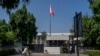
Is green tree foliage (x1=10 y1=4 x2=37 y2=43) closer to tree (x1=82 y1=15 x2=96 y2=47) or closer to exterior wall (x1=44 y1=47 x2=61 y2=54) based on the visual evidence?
exterior wall (x1=44 y1=47 x2=61 y2=54)

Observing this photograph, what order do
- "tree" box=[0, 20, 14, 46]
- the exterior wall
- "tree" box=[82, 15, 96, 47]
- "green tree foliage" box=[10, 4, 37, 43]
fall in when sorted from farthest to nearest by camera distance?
"green tree foliage" box=[10, 4, 37, 43]
the exterior wall
"tree" box=[82, 15, 96, 47]
"tree" box=[0, 20, 14, 46]

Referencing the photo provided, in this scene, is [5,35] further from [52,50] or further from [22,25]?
[22,25]

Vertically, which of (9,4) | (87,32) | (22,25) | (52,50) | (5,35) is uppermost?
(9,4)

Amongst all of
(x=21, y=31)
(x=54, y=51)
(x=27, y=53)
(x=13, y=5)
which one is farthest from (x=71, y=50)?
(x=13, y=5)

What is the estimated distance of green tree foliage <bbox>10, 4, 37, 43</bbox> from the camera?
70.2m

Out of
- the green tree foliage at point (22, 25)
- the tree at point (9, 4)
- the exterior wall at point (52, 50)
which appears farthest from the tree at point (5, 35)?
the tree at point (9, 4)

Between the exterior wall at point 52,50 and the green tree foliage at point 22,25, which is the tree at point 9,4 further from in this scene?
the green tree foliage at point 22,25

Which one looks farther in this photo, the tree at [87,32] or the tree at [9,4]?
the tree at [87,32]

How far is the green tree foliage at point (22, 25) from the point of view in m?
70.2

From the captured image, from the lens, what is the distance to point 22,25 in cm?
7062

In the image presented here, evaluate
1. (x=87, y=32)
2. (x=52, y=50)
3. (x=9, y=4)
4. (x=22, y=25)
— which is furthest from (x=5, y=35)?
(x=9, y=4)

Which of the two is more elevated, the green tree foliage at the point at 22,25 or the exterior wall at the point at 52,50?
the green tree foliage at the point at 22,25

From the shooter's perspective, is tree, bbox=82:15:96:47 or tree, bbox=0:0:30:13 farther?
tree, bbox=82:15:96:47

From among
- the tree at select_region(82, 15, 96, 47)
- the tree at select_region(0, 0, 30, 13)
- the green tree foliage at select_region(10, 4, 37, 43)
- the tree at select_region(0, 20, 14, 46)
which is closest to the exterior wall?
the tree at select_region(82, 15, 96, 47)
